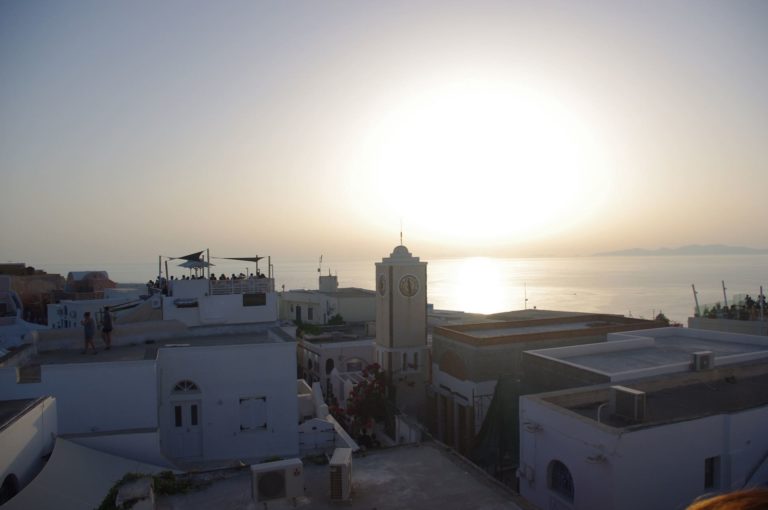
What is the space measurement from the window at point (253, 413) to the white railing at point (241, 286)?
7690mm

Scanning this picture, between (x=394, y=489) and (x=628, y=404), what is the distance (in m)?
5.73

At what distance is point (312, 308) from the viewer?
42.3 m

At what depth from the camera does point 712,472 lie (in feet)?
37.5

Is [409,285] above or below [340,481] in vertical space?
above

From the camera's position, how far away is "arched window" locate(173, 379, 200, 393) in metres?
14.5

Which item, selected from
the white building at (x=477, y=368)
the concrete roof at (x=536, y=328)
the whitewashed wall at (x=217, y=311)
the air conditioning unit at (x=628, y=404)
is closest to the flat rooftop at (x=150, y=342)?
the whitewashed wall at (x=217, y=311)

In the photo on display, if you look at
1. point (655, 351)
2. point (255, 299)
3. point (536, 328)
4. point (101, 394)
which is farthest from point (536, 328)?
point (101, 394)

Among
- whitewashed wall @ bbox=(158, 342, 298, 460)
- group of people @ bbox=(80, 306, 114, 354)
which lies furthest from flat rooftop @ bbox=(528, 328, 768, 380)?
group of people @ bbox=(80, 306, 114, 354)

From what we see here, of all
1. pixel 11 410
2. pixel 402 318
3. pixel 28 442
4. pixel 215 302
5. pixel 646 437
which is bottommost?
pixel 646 437

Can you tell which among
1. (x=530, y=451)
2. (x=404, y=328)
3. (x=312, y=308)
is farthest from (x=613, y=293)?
(x=530, y=451)

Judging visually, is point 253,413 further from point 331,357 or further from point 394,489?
point 331,357

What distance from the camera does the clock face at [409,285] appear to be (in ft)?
82.0

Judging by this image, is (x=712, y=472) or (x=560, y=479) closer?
(x=712, y=472)

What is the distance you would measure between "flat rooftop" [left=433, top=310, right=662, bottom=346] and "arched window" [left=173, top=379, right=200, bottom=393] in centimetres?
1035
